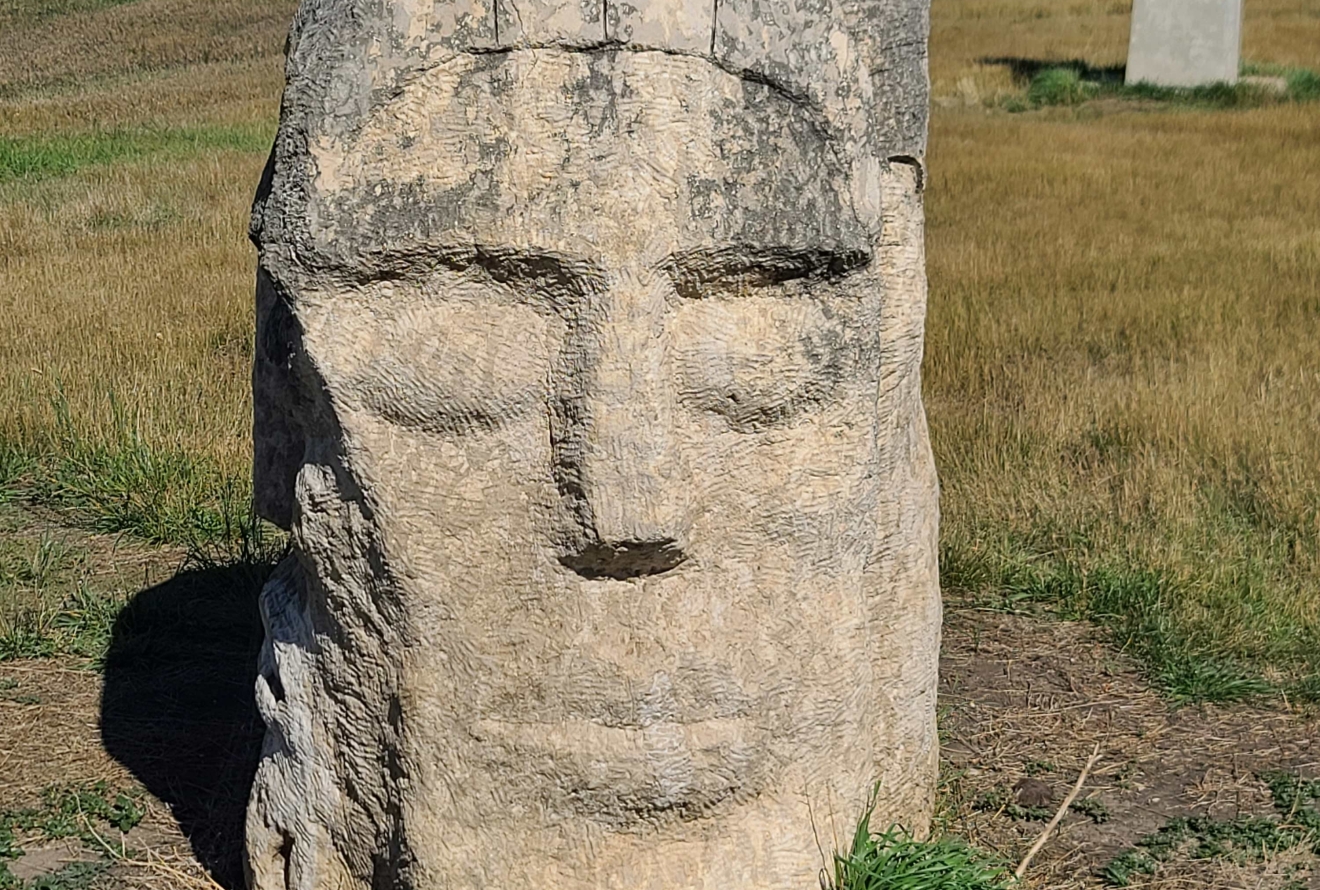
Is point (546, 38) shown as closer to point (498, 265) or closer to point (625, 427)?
point (498, 265)

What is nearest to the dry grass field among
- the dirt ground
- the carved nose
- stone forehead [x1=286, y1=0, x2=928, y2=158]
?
the dirt ground

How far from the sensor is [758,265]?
2779 millimetres

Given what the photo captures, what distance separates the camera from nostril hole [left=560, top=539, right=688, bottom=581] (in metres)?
2.74

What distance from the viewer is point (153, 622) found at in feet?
15.2

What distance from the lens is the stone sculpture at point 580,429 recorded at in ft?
8.84

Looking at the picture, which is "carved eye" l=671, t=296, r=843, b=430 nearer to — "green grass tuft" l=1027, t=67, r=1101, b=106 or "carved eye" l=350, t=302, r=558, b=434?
"carved eye" l=350, t=302, r=558, b=434

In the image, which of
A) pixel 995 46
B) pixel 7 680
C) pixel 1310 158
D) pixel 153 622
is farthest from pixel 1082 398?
pixel 995 46

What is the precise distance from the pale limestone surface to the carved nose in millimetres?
16223

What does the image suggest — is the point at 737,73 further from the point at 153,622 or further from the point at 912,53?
the point at 153,622

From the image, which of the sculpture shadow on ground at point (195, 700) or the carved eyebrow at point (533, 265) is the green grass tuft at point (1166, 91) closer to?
the sculpture shadow on ground at point (195, 700)

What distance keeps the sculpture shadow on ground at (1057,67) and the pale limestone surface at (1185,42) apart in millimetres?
640

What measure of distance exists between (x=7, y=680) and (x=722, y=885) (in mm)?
2271

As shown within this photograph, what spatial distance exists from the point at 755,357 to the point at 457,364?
1.62 feet

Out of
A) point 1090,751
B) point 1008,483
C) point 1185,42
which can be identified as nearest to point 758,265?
point 1090,751
